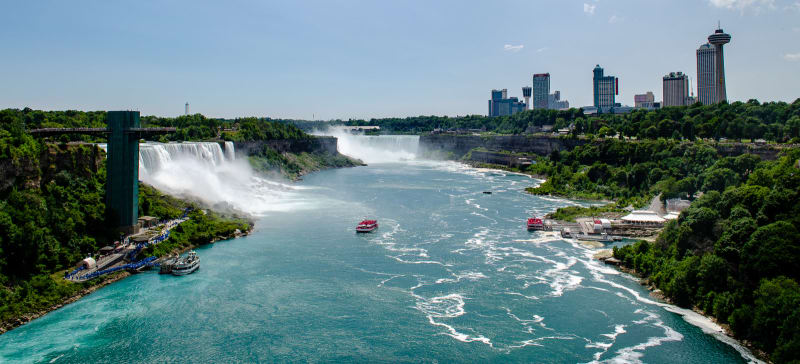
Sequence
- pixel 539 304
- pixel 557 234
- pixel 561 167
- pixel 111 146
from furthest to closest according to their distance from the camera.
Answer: pixel 561 167 < pixel 557 234 < pixel 111 146 < pixel 539 304

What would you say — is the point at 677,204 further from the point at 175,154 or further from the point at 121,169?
the point at 175,154

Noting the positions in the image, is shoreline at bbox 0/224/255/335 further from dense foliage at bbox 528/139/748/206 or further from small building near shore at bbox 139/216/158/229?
dense foliage at bbox 528/139/748/206

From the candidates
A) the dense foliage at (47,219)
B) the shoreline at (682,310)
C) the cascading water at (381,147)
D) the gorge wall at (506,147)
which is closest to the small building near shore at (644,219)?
the shoreline at (682,310)

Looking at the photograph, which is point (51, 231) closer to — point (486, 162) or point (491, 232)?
point (491, 232)

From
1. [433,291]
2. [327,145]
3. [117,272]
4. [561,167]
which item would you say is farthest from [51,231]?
[327,145]

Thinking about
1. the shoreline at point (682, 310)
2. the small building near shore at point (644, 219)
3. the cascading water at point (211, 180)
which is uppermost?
the cascading water at point (211, 180)

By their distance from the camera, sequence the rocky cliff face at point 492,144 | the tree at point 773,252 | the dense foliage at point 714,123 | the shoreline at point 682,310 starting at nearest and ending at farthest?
the shoreline at point 682,310 → the tree at point 773,252 → the dense foliage at point 714,123 → the rocky cliff face at point 492,144

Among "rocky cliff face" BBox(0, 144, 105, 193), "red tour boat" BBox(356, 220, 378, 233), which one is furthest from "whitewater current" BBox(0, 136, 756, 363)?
"rocky cliff face" BBox(0, 144, 105, 193)

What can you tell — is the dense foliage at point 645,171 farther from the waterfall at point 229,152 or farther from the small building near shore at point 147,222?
the small building near shore at point 147,222
